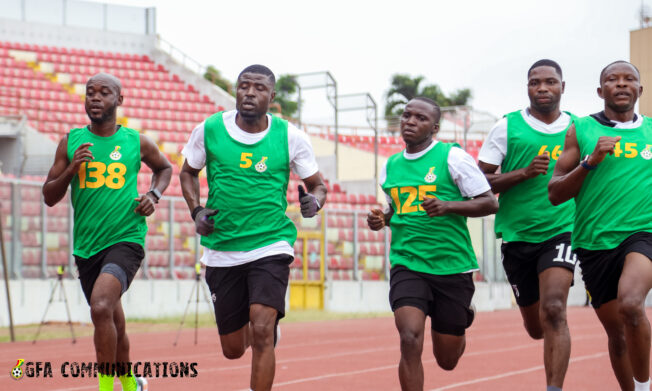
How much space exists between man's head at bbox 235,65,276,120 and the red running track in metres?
3.17

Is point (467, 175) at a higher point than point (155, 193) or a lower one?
higher

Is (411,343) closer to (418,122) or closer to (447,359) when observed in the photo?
(447,359)

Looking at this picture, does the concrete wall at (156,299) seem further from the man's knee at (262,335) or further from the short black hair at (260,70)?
the man's knee at (262,335)

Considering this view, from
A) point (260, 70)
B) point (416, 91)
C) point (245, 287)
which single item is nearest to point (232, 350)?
point (245, 287)

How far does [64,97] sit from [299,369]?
21.1 meters

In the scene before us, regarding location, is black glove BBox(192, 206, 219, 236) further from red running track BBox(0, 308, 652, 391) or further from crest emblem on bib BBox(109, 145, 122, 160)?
red running track BBox(0, 308, 652, 391)

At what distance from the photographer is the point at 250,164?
253 inches

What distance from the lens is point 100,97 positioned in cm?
693

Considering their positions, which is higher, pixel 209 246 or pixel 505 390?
pixel 209 246


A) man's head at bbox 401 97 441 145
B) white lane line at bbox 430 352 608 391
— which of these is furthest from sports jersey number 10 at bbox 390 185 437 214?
white lane line at bbox 430 352 608 391

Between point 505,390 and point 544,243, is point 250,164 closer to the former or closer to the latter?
point 544,243

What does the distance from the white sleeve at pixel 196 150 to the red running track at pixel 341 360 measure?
275 cm

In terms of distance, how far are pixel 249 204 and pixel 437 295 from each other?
139 centimetres

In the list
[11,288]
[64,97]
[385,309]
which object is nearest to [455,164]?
[11,288]
